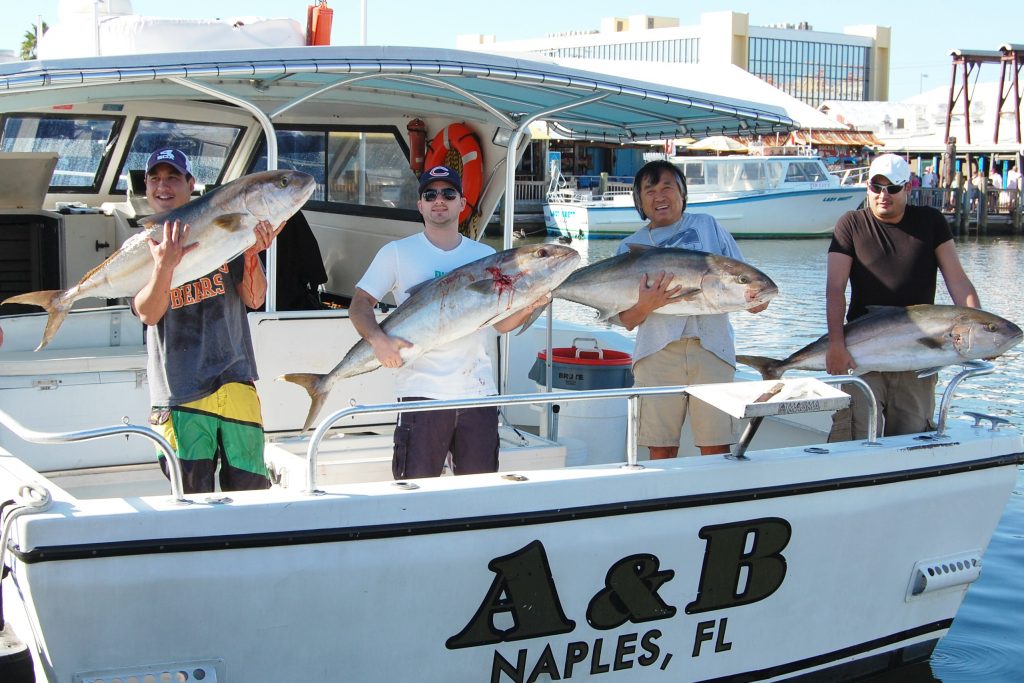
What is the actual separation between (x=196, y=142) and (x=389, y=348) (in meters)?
4.26

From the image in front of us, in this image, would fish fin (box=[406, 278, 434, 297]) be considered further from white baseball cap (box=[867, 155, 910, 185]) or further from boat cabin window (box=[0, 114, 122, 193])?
boat cabin window (box=[0, 114, 122, 193])

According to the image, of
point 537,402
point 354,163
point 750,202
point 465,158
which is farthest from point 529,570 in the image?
point 750,202

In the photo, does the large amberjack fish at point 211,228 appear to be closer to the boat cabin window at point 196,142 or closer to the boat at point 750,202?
the boat cabin window at point 196,142

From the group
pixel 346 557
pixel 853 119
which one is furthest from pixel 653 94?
pixel 853 119

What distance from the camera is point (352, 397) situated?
596 centimetres

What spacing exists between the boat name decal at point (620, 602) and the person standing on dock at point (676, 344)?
65 centimetres

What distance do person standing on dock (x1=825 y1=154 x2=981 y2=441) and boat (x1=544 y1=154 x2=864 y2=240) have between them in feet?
99.7

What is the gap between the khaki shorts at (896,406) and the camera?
5.06 meters

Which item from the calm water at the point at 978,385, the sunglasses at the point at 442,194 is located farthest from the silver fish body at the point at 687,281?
the calm water at the point at 978,385

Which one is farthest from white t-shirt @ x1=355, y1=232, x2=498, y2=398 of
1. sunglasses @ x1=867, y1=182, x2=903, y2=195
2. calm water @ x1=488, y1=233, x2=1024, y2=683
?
calm water @ x1=488, y1=233, x2=1024, y2=683

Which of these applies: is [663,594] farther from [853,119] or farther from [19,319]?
[853,119]

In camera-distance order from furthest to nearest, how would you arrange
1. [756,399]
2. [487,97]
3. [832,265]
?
1. [487,97]
2. [832,265]
3. [756,399]

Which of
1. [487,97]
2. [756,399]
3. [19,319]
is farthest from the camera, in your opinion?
[19,319]

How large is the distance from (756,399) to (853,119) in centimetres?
7537
